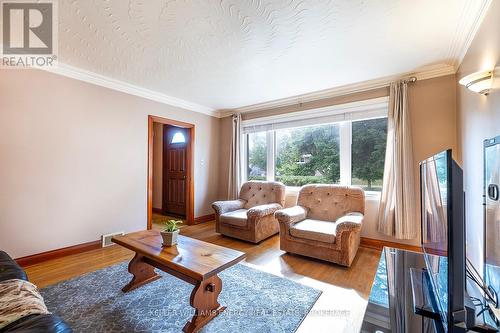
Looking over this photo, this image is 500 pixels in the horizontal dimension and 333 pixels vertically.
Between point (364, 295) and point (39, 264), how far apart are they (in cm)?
360

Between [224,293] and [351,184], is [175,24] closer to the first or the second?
[224,293]

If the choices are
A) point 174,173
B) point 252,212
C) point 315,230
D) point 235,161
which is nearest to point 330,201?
point 315,230

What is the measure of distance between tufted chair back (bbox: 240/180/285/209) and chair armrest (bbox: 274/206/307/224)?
63 cm

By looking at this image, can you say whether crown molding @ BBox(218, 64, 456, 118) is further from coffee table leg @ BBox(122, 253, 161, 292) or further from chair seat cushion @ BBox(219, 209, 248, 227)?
coffee table leg @ BBox(122, 253, 161, 292)

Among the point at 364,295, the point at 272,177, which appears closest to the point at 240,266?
the point at 364,295

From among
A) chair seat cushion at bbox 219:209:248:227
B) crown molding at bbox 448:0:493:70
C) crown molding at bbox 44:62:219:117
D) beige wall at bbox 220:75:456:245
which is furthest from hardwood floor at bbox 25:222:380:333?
crown molding at bbox 448:0:493:70

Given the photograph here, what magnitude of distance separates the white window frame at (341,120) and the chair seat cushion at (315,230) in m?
1.00

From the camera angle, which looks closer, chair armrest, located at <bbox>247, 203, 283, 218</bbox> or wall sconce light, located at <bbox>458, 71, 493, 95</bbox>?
wall sconce light, located at <bbox>458, 71, 493, 95</bbox>

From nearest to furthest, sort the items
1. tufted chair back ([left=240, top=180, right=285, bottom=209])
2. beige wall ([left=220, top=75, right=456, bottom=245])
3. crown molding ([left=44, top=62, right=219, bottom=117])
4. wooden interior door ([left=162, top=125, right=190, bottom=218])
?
beige wall ([left=220, top=75, right=456, bottom=245]), crown molding ([left=44, top=62, right=219, bottom=117]), tufted chair back ([left=240, top=180, right=285, bottom=209]), wooden interior door ([left=162, top=125, right=190, bottom=218])

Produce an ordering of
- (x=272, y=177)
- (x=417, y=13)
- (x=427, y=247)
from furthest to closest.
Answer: (x=272, y=177)
(x=417, y=13)
(x=427, y=247)

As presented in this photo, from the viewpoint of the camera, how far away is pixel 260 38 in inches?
86.1

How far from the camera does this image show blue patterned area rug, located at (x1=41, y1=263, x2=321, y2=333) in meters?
1.62

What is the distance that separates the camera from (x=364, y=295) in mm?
1995

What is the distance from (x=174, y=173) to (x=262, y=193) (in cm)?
254
